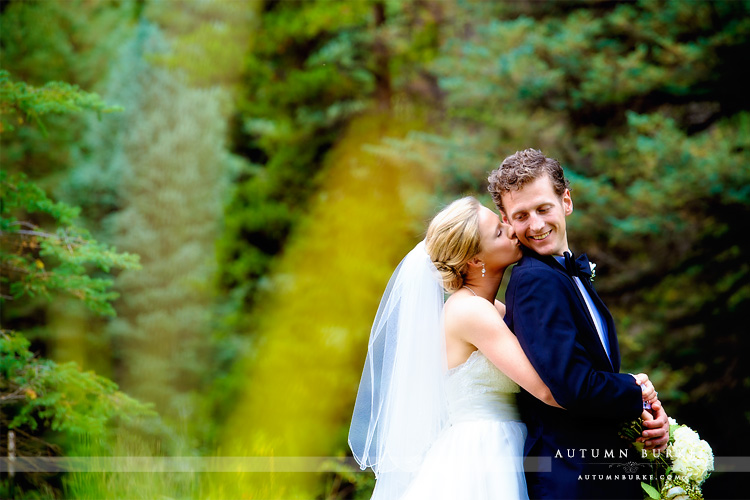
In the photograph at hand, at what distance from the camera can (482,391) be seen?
3096mm

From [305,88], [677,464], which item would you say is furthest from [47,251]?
[305,88]

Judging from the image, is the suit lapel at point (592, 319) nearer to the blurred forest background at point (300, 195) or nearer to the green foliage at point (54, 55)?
the blurred forest background at point (300, 195)

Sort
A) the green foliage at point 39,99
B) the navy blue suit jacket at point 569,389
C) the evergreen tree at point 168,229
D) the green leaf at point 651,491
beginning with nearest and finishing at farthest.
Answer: the navy blue suit jacket at point 569,389 → the green leaf at point 651,491 → the green foliage at point 39,99 → the evergreen tree at point 168,229

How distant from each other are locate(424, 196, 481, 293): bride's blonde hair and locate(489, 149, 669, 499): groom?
17cm

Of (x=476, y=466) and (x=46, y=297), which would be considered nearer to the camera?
(x=476, y=466)

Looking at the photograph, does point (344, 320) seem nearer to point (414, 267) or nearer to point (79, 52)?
point (414, 267)

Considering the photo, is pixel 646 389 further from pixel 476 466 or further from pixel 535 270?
pixel 476 466

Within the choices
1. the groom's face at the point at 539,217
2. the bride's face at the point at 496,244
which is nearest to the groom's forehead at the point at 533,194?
the groom's face at the point at 539,217

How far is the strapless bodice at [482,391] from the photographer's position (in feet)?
10.1

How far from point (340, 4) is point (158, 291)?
6420 mm

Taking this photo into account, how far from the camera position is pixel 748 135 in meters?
7.31

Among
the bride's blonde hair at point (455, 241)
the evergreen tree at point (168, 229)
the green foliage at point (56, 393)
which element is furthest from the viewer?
the evergreen tree at point (168, 229)

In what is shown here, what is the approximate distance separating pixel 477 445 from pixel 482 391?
241 mm

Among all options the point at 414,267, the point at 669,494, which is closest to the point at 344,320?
the point at 414,267
